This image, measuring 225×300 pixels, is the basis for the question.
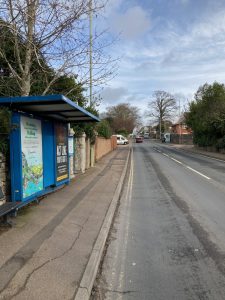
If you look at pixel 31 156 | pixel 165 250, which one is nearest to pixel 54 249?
pixel 165 250

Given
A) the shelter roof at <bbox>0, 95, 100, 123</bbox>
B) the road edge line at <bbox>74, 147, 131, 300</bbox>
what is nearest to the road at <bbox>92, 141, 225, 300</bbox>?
the road edge line at <bbox>74, 147, 131, 300</bbox>

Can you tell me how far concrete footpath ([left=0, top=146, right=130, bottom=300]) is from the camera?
162 inches

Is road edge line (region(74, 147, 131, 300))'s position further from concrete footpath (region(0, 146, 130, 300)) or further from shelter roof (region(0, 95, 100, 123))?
shelter roof (region(0, 95, 100, 123))

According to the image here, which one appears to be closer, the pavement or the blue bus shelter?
the pavement

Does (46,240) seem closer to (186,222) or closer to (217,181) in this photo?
(186,222)

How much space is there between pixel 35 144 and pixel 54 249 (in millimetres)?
3756

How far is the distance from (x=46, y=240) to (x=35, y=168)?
308 cm

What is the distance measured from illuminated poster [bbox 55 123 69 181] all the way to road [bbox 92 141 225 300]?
214 cm

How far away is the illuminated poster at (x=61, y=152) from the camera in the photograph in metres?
10.9

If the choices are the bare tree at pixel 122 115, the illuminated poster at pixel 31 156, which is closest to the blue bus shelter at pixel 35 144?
the illuminated poster at pixel 31 156

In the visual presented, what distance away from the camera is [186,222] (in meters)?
7.90

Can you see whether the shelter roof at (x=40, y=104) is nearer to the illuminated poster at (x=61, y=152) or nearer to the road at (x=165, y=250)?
the illuminated poster at (x=61, y=152)

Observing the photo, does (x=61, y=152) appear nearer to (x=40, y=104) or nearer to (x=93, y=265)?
(x=40, y=104)

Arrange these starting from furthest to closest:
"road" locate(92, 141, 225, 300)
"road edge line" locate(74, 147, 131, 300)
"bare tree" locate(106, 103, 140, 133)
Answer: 1. "bare tree" locate(106, 103, 140, 133)
2. "road" locate(92, 141, 225, 300)
3. "road edge line" locate(74, 147, 131, 300)
